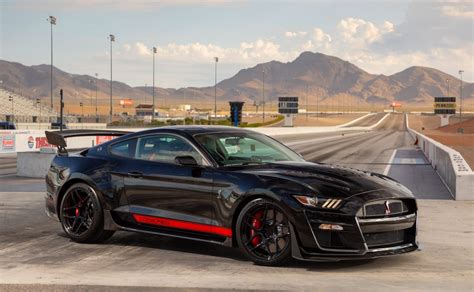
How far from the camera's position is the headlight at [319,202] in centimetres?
716

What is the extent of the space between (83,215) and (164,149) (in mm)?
1423

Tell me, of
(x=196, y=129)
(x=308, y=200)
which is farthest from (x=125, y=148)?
(x=308, y=200)

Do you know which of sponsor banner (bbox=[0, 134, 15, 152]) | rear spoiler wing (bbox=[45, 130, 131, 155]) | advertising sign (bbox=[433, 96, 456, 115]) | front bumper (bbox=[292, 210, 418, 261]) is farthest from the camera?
advertising sign (bbox=[433, 96, 456, 115])

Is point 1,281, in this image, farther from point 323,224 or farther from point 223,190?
point 323,224

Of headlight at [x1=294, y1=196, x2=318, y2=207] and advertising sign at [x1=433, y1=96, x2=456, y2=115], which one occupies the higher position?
advertising sign at [x1=433, y1=96, x2=456, y2=115]

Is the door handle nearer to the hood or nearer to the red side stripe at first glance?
the red side stripe

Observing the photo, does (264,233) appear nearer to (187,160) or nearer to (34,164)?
(187,160)

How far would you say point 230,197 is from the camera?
7.70 m

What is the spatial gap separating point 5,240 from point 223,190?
131 inches

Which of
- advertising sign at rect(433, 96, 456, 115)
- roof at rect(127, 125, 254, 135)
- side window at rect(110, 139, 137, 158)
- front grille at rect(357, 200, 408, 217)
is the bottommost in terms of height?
front grille at rect(357, 200, 408, 217)

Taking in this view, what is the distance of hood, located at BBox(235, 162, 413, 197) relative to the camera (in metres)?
7.32

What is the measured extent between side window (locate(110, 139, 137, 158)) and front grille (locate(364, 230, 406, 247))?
3.22 meters

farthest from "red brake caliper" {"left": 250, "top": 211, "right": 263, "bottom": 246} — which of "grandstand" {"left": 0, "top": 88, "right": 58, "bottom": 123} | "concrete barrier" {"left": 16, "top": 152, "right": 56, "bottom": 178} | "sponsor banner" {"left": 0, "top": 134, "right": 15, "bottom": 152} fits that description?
"grandstand" {"left": 0, "top": 88, "right": 58, "bottom": 123}

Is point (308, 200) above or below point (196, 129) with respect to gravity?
below
